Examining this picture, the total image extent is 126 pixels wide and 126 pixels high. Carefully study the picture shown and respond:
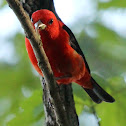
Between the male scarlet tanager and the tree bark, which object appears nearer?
the tree bark

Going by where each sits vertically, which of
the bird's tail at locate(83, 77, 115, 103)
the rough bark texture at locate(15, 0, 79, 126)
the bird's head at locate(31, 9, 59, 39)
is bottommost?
Result: the bird's tail at locate(83, 77, 115, 103)

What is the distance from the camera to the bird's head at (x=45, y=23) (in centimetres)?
207

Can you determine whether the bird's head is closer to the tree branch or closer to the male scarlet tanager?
the male scarlet tanager

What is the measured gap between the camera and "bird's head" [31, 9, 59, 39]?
6.80 feet

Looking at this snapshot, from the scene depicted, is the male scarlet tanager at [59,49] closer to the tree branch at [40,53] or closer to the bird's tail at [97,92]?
the bird's tail at [97,92]

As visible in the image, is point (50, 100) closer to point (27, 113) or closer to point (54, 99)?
point (27, 113)

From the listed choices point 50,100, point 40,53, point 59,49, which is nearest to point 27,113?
point 50,100

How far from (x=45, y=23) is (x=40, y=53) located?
630 mm

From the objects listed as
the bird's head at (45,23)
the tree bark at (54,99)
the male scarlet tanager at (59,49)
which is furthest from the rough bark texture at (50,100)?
the bird's head at (45,23)

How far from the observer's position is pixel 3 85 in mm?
2814

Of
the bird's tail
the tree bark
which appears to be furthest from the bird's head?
the bird's tail

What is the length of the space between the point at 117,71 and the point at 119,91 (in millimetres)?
573

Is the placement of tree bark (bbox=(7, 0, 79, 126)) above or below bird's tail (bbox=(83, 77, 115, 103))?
above

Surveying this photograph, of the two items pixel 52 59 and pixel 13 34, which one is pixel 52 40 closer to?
pixel 52 59
